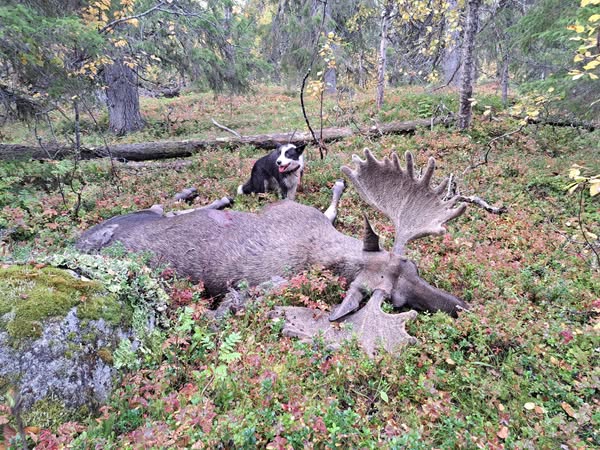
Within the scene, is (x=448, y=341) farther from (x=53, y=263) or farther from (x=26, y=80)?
(x=26, y=80)

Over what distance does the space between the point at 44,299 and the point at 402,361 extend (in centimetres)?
317

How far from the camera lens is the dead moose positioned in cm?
441

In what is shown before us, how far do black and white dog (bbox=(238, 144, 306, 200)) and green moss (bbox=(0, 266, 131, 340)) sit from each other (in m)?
5.21

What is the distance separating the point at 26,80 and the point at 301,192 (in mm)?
6158

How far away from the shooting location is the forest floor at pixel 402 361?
9.62ft

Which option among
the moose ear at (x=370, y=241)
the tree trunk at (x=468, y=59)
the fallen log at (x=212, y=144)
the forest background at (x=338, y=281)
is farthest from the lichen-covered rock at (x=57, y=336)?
the tree trunk at (x=468, y=59)

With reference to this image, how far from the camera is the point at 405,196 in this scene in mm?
5426

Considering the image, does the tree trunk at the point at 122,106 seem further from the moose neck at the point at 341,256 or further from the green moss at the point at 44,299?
the green moss at the point at 44,299

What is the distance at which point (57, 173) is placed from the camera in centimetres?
809

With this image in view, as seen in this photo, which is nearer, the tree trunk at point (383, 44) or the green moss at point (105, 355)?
the green moss at point (105, 355)

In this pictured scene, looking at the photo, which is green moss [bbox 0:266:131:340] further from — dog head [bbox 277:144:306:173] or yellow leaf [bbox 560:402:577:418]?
dog head [bbox 277:144:306:173]

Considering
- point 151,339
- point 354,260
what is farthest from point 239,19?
point 151,339

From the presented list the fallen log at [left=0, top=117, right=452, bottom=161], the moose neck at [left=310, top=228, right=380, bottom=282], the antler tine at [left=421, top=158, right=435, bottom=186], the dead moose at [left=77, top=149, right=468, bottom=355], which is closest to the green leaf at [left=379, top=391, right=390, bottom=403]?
the dead moose at [left=77, top=149, right=468, bottom=355]

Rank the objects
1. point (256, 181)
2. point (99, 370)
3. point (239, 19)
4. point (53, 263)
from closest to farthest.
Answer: point (99, 370) < point (53, 263) < point (256, 181) < point (239, 19)
